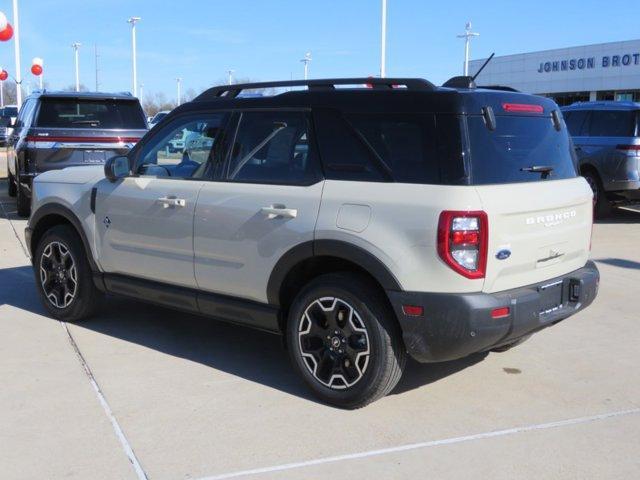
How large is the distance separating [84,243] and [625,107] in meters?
9.84

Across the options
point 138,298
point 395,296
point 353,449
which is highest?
point 395,296

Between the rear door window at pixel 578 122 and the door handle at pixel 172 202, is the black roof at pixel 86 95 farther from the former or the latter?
the rear door window at pixel 578 122

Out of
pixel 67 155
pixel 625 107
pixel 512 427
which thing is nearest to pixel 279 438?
pixel 512 427

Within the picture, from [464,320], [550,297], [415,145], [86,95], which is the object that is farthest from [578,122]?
[464,320]

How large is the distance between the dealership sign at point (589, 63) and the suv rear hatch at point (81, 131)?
38.3 m

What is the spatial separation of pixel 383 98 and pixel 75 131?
7669 mm

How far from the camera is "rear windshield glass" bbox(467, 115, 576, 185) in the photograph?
3.86 m

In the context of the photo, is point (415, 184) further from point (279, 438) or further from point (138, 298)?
point (138, 298)

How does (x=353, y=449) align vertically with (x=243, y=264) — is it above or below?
below

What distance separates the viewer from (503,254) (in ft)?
12.6

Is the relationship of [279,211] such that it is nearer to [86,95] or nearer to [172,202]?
[172,202]

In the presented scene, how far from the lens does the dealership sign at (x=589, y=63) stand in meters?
41.8

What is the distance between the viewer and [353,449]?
3.72 metres

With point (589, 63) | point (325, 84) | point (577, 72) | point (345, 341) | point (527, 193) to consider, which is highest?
point (589, 63)
